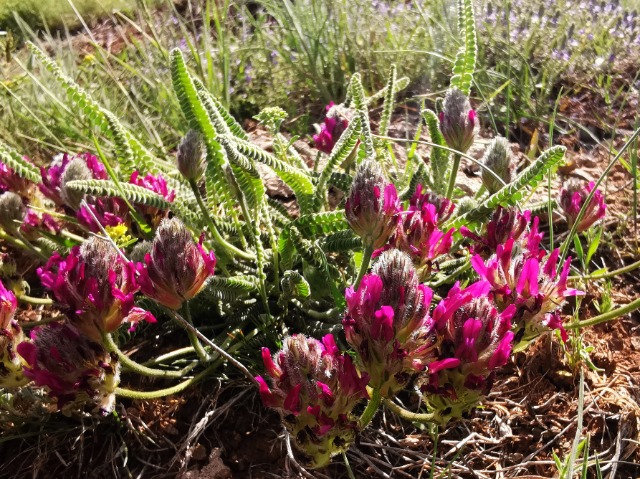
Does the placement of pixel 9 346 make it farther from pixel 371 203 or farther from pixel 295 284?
pixel 371 203

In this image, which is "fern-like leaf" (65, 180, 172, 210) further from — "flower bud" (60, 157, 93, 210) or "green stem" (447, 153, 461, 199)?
"green stem" (447, 153, 461, 199)

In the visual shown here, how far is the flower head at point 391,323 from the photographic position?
42.0 inches

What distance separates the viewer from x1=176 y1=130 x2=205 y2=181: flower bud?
148cm

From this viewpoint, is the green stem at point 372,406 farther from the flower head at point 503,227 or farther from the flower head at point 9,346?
the flower head at point 9,346

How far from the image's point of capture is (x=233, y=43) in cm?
388

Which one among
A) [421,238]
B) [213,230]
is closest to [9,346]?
[213,230]

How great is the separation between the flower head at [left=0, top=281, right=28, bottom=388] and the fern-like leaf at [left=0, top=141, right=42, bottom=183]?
1.83 feet

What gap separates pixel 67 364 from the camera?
1.17 meters

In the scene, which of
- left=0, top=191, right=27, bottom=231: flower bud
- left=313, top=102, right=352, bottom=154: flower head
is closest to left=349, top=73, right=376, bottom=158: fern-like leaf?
left=313, top=102, right=352, bottom=154: flower head

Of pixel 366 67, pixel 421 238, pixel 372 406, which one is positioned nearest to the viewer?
pixel 372 406

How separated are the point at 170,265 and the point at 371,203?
42cm

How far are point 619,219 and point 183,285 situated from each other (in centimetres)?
162

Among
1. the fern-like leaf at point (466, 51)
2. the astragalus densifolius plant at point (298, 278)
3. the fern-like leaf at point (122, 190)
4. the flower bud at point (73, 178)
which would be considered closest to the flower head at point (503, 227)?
the astragalus densifolius plant at point (298, 278)

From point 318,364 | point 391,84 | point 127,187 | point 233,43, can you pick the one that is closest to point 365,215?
point 318,364
